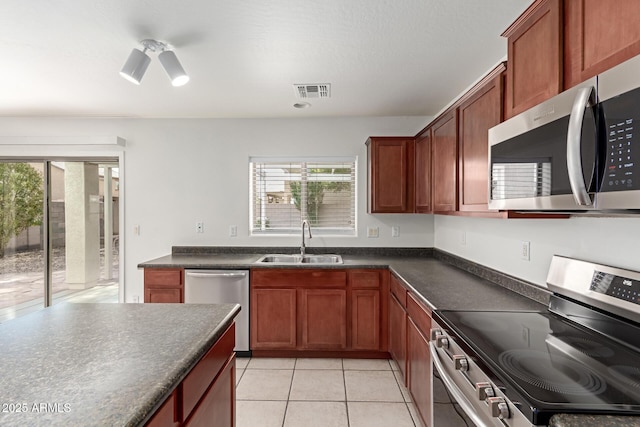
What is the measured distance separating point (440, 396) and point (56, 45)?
2879 millimetres

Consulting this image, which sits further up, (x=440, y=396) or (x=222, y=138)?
(x=222, y=138)

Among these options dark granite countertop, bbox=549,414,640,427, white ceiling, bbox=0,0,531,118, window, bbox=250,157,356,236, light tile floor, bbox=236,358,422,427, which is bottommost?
light tile floor, bbox=236,358,422,427

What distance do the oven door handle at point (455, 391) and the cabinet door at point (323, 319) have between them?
143 cm

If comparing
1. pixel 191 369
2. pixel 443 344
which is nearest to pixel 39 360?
pixel 191 369

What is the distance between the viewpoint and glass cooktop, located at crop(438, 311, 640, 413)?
2.78 ft

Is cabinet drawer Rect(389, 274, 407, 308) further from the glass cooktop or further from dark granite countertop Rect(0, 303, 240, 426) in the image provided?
dark granite countertop Rect(0, 303, 240, 426)

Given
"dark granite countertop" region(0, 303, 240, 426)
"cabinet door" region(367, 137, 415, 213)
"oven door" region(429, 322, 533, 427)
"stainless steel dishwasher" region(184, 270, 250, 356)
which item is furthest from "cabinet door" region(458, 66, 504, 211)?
"stainless steel dishwasher" region(184, 270, 250, 356)

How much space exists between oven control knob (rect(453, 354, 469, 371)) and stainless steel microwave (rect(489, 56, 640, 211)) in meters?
0.63

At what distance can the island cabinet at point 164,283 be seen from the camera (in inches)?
115

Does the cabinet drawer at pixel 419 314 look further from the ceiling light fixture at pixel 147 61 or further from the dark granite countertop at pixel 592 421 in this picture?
the ceiling light fixture at pixel 147 61

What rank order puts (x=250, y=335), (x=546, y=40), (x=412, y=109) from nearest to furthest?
(x=546, y=40) → (x=250, y=335) → (x=412, y=109)

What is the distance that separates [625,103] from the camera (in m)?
0.84

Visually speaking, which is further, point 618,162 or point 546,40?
point 546,40

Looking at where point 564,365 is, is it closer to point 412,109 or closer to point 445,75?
point 445,75
